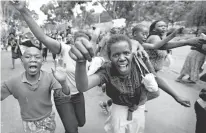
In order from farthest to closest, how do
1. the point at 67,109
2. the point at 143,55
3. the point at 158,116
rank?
1. the point at 158,116
2. the point at 67,109
3. the point at 143,55

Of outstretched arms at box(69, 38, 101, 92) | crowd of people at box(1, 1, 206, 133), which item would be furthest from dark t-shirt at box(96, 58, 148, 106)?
outstretched arms at box(69, 38, 101, 92)

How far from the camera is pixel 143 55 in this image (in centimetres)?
213

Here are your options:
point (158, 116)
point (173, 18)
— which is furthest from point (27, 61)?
point (173, 18)

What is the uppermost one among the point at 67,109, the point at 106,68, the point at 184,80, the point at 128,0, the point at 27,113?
the point at 128,0

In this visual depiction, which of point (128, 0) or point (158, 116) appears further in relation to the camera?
point (128, 0)

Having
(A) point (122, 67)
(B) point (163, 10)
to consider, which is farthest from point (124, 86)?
(B) point (163, 10)

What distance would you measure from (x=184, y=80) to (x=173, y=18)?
95.0 feet

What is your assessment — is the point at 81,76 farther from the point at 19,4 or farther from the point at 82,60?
the point at 19,4

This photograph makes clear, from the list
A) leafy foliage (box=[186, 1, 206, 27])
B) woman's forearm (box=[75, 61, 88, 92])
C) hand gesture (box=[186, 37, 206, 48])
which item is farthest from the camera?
leafy foliage (box=[186, 1, 206, 27])

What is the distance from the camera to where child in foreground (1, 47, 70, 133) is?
6.34ft

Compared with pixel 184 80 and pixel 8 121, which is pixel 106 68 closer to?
pixel 8 121

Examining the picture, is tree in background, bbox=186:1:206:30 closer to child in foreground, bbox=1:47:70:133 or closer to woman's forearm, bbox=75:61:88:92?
child in foreground, bbox=1:47:70:133

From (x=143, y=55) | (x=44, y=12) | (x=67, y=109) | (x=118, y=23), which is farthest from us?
(x=44, y=12)

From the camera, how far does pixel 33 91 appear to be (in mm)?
1965
